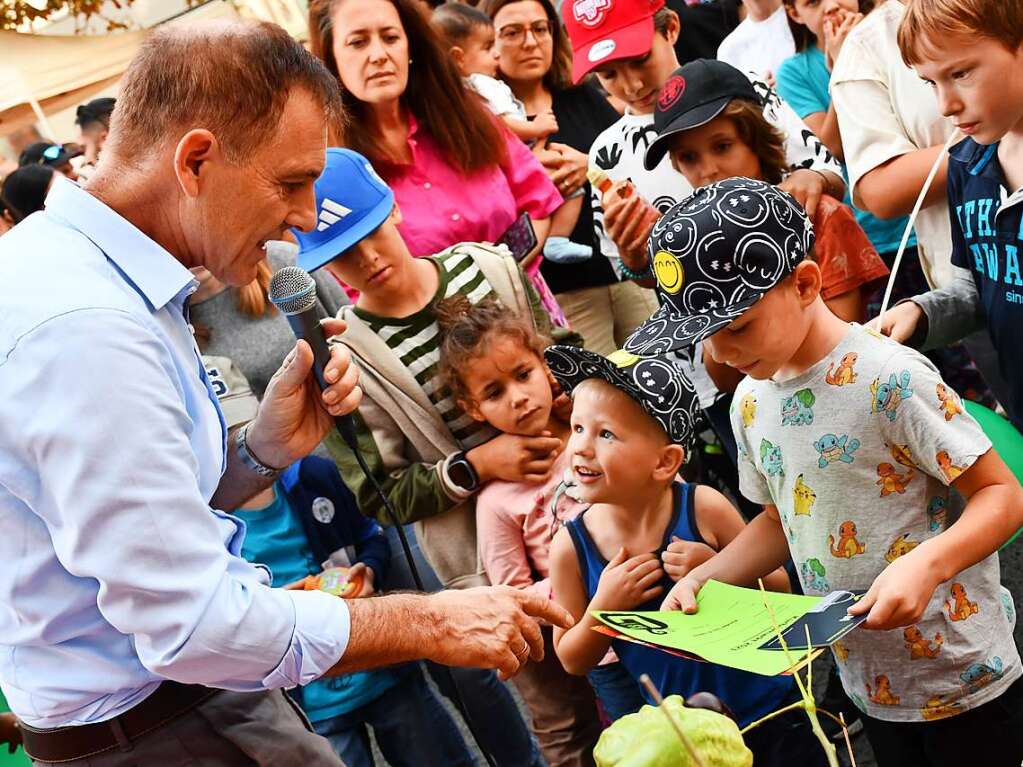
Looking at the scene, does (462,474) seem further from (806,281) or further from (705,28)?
(705,28)

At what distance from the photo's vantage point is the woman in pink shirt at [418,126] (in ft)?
10.3

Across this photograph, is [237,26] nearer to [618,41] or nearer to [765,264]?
[765,264]

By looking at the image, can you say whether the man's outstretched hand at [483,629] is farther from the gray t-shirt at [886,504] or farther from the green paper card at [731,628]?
the gray t-shirt at [886,504]

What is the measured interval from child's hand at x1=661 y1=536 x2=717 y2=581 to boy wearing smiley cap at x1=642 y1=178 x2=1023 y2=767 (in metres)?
0.11

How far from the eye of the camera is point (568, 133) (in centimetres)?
414

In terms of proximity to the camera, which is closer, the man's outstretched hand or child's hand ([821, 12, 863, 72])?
the man's outstretched hand

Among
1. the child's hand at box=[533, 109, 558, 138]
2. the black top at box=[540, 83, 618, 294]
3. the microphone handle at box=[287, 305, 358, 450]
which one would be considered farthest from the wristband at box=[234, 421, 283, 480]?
the child's hand at box=[533, 109, 558, 138]

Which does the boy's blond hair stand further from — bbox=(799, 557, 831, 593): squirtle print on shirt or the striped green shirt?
the striped green shirt

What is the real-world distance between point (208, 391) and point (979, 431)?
4.08 feet

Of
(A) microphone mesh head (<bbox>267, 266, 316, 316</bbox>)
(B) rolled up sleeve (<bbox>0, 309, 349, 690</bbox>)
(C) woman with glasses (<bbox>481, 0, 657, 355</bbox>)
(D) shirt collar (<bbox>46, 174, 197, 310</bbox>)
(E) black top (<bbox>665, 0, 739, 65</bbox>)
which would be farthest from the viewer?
(E) black top (<bbox>665, 0, 739, 65</bbox>)

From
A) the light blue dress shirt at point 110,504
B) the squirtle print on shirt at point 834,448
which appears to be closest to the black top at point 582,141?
the squirtle print on shirt at point 834,448

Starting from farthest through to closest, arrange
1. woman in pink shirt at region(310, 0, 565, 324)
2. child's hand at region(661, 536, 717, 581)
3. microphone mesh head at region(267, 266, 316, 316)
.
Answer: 1. woman in pink shirt at region(310, 0, 565, 324)
2. child's hand at region(661, 536, 717, 581)
3. microphone mesh head at region(267, 266, 316, 316)

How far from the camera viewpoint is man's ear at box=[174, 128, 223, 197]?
1.56 meters

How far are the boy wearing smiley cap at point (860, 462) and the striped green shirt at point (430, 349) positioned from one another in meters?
0.94
